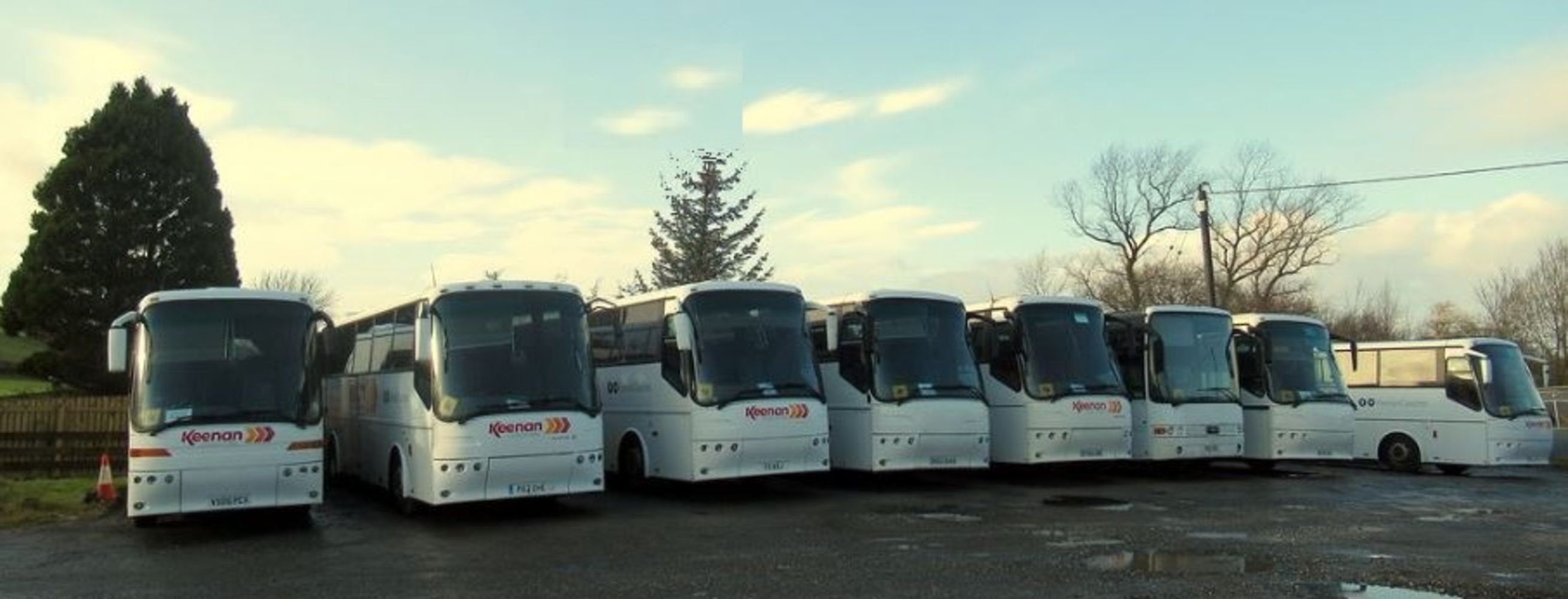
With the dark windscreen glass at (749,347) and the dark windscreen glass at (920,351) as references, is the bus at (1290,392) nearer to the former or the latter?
the dark windscreen glass at (920,351)

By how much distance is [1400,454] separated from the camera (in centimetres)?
2325

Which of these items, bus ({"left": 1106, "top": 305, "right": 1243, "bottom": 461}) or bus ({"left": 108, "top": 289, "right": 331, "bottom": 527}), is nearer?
bus ({"left": 108, "top": 289, "right": 331, "bottom": 527})

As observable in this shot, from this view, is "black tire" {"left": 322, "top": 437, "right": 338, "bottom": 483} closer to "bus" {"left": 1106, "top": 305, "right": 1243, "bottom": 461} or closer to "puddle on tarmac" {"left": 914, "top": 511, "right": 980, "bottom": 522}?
"puddle on tarmac" {"left": 914, "top": 511, "right": 980, "bottom": 522}

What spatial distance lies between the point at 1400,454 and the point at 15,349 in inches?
2202

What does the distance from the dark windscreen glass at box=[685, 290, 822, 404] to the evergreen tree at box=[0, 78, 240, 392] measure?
1973cm

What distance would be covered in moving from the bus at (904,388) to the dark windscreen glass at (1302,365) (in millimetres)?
6710

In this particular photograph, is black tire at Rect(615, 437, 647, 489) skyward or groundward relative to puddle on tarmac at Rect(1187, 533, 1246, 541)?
skyward

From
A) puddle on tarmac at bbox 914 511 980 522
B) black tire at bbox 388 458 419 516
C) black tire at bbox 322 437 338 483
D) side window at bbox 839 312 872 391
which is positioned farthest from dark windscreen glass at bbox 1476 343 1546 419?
black tire at bbox 322 437 338 483

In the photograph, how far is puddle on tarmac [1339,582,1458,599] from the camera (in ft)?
28.3

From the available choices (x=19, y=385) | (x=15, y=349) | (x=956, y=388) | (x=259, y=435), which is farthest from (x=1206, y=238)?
(x=15, y=349)

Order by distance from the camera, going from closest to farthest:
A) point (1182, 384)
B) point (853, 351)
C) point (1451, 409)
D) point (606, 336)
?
point (853, 351)
point (606, 336)
point (1182, 384)
point (1451, 409)

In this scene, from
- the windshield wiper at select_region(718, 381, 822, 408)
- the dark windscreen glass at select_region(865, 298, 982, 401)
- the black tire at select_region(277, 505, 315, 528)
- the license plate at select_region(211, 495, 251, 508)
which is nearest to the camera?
the license plate at select_region(211, 495, 251, 508)

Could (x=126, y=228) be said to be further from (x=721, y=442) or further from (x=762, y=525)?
(x=762, y=525)

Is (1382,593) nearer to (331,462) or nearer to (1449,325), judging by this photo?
(331,462)
